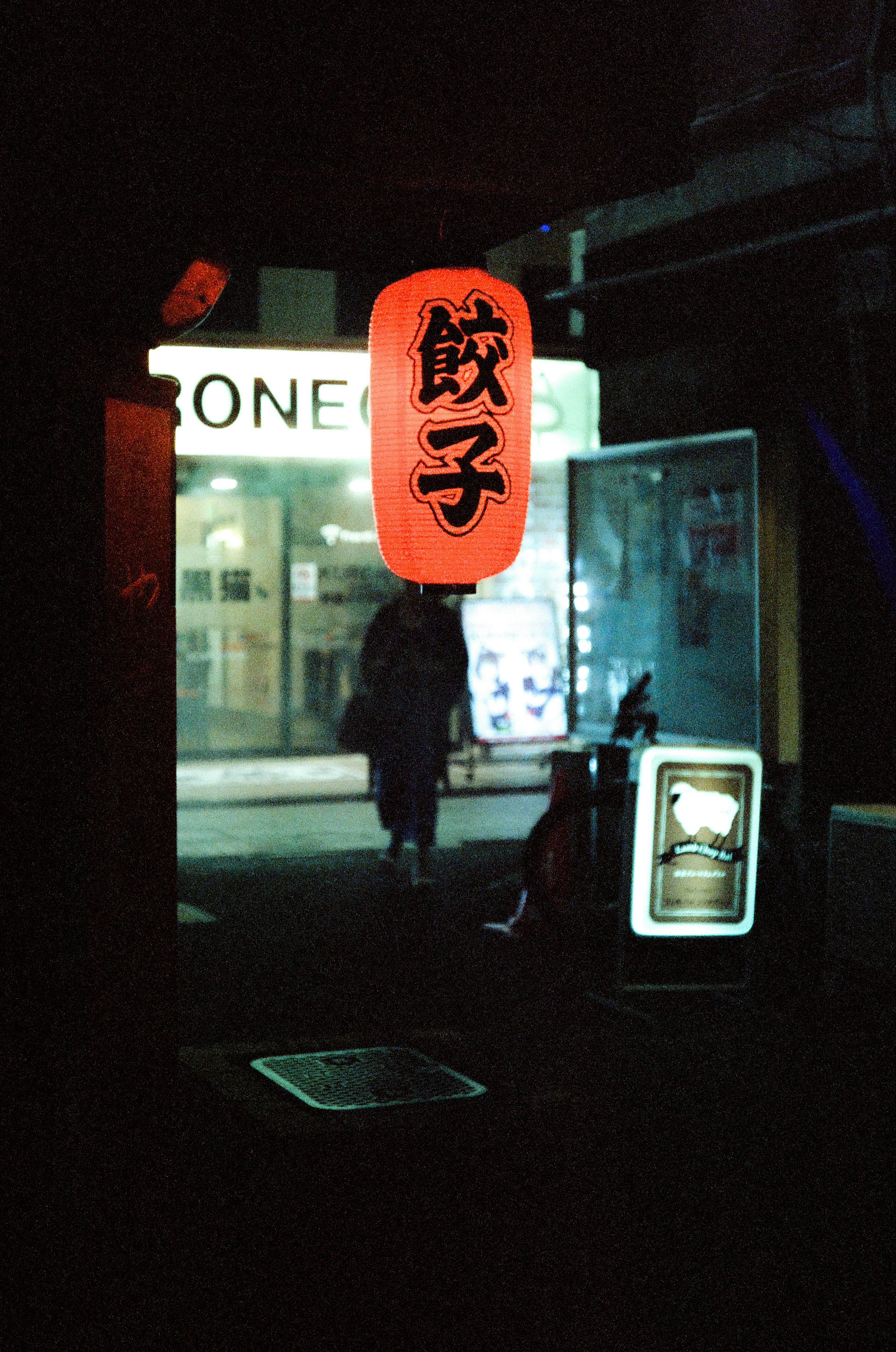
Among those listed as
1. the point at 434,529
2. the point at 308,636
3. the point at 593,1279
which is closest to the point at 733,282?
the point at 434,529

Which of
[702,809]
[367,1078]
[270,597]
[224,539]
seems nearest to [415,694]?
[702,809]

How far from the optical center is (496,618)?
17.2 meters

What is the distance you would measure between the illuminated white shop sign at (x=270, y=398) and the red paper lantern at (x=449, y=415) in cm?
421

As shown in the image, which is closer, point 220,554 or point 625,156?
point 625,156

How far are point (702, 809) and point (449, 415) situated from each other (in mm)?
2960

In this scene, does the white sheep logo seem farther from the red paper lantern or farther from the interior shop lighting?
the interior shop lighting

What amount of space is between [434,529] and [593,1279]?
3.03 meters

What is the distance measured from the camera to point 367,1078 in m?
6.31

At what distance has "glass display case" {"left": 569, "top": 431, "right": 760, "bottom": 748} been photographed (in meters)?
9.84

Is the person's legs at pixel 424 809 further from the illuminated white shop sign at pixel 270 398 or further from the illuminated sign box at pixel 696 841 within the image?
the illuminated sign box at pixel 696 841

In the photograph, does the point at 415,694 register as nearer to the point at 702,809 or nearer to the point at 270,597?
the point at 702,809

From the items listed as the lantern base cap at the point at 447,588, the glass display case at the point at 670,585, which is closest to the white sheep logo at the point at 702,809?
the glass display case at the point at 670,585

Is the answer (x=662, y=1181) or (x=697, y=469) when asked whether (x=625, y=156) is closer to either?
(x=662, y=1181)

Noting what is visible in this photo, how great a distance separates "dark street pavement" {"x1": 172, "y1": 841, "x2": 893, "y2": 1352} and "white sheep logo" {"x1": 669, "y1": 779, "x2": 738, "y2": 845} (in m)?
0.61
